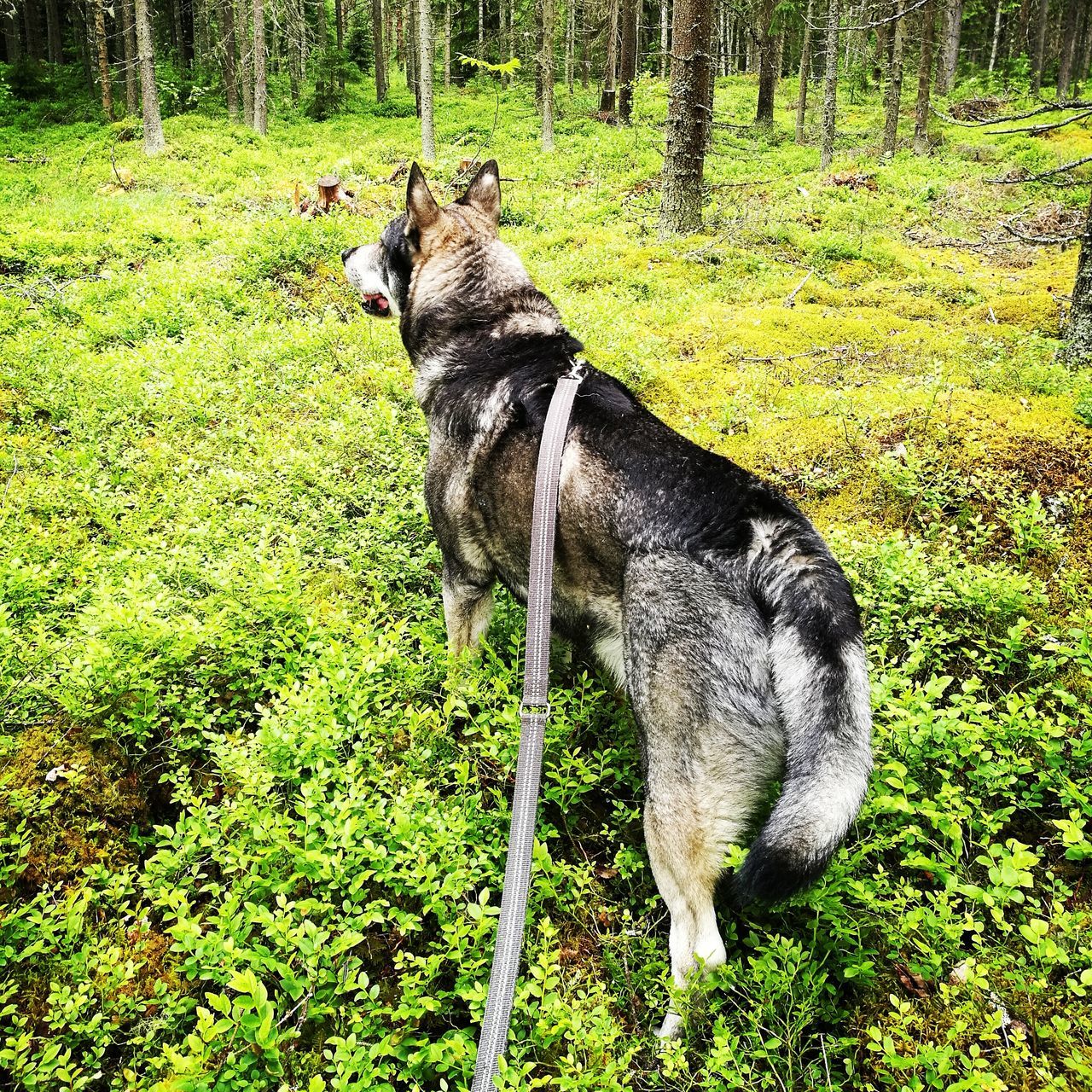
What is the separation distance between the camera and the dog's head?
3803mm

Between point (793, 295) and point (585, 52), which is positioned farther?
point (585, 52)

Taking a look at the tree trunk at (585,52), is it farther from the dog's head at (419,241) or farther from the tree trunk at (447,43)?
the dog's head at (419,241)

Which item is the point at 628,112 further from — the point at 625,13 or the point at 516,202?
the point at 516,202

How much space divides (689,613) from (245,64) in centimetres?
3215

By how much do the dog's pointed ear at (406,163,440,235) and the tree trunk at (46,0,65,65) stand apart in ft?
152

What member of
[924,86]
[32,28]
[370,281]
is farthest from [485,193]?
[32,28]

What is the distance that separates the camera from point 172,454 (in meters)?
5.49

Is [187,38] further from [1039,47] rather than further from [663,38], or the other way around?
[1039,47]

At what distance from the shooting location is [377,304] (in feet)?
14.1

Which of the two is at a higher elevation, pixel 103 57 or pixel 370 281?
pixel 103 57

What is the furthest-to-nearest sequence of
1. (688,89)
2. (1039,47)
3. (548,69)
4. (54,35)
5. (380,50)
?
(54,35) < (1039,47) < (380,50) < (548,69) < (688,89)

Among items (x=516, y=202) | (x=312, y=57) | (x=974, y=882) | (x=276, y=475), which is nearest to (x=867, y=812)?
(x=974, y=882)

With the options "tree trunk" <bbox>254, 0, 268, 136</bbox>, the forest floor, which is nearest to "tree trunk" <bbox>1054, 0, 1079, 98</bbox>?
"tree trunk" <bbox>254, 0, 268, 136</bbox>

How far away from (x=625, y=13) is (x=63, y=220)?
1958cm
